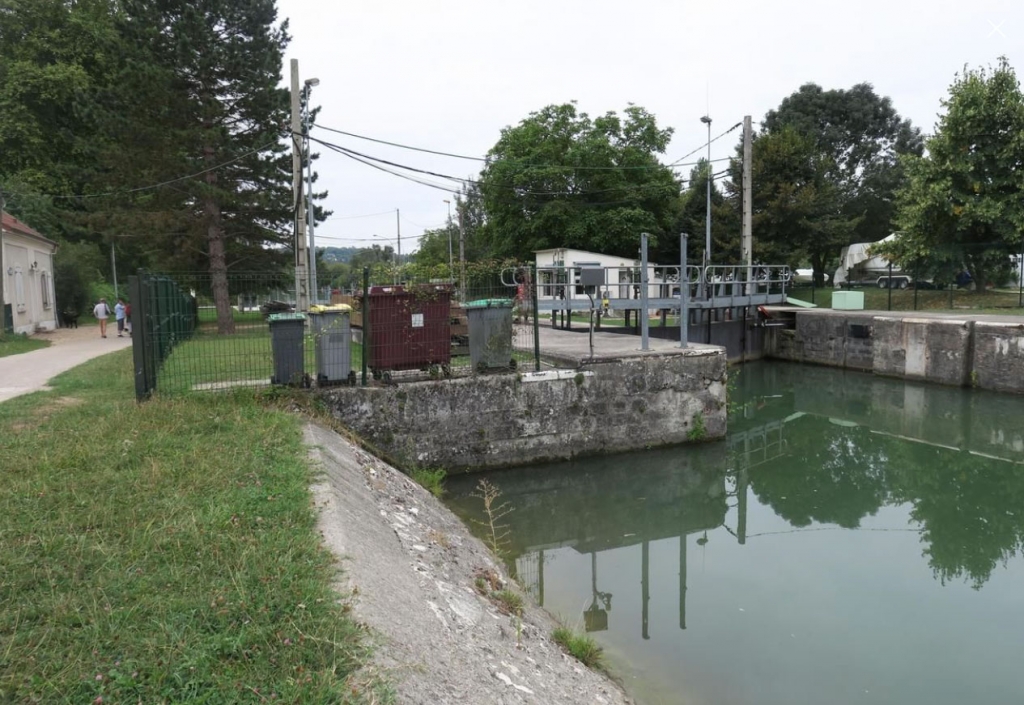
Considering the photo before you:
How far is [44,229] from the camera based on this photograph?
107ft

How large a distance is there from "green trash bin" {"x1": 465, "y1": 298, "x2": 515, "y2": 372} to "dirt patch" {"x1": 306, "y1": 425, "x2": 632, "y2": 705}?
360cm

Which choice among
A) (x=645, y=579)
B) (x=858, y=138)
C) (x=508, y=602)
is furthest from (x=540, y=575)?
(x=858, y=138)

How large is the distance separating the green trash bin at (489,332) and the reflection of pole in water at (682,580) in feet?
11.5

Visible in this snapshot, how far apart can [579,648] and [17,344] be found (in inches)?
714

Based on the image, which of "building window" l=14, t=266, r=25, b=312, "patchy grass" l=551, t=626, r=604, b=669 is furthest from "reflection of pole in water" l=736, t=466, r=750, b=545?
"building window" l=14, t=266, r=25, b=312

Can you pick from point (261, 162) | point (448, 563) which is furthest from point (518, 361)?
point (261, 162)

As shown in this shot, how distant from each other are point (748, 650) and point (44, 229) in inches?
1469

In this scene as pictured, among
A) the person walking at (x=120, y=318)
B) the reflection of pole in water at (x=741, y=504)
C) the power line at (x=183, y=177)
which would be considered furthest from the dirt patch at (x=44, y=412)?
the person walking at (x=120, y=318)

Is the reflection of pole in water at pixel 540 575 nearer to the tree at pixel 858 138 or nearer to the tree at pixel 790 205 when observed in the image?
the tree at pixel 790 205

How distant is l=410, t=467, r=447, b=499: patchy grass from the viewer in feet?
28.3

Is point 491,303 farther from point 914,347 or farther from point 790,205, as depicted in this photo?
point 790,205

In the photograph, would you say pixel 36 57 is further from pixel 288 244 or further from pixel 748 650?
pixel 748 650

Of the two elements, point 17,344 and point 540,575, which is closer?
point 540,575

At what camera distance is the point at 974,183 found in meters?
22.2
